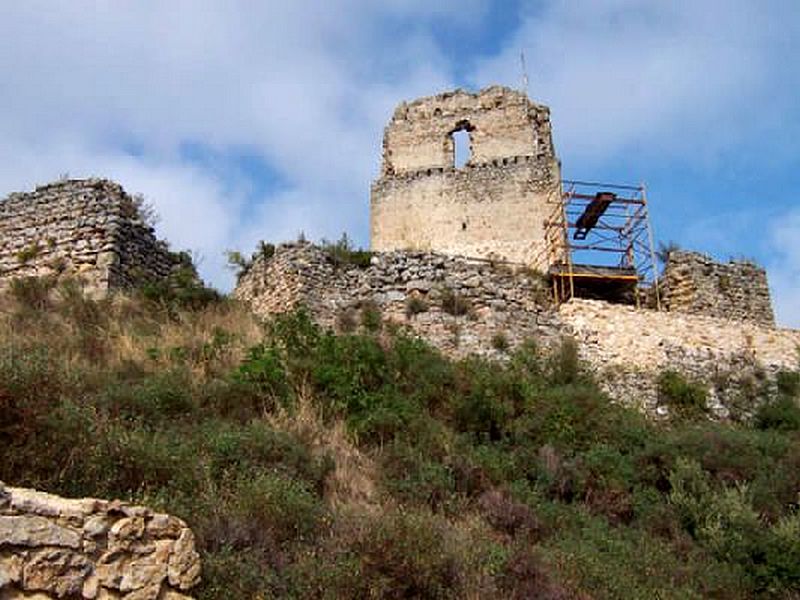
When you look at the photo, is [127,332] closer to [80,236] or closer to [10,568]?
[80,236]

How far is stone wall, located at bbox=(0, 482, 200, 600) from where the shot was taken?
461cm

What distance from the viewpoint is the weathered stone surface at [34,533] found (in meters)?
4.62

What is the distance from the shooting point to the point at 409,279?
13.4m

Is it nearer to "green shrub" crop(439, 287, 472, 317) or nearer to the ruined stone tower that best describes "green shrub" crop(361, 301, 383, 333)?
"green shrub" crop(439, 287, 472, 317)

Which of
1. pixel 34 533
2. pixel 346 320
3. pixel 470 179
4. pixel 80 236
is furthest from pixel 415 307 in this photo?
pixel 34 533

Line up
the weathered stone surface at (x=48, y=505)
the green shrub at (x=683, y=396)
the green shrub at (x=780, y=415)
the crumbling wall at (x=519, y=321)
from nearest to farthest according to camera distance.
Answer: the weathered stone surface at (x=48, y=505), the green shrub at (x=780, y=415), the green shrub at (x=683, y=396), the crumbling wall at (x=519, y=321)

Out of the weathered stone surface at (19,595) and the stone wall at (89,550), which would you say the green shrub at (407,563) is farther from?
the weathered stone surface at (19,595)

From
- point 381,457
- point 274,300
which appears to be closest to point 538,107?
point 274,300

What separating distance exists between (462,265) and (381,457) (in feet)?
19.5

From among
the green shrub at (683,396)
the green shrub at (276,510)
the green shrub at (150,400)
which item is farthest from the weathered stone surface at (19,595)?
the green shrub at (683,396)

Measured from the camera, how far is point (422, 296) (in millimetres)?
13227

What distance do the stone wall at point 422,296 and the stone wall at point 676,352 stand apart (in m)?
0.78

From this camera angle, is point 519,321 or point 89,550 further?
point 519,321

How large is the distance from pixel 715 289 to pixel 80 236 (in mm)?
11373
